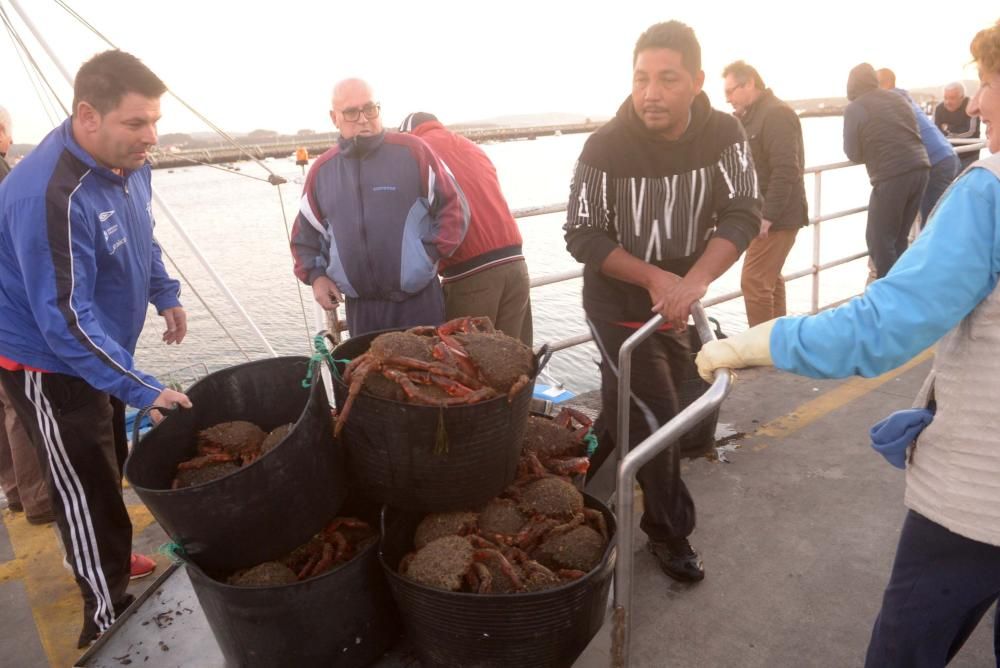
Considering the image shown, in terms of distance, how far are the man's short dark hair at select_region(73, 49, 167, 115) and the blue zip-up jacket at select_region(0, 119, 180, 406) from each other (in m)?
0.15

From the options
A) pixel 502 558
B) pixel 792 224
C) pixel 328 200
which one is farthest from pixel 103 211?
pixel 792 224

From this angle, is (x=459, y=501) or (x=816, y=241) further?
(x=816, y=241)

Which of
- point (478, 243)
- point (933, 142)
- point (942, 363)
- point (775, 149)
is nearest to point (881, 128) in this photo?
point (933, 142)

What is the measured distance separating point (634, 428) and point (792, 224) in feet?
9.72

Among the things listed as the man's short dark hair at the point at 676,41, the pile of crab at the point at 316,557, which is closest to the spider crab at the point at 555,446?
the pile of crab at the point at 316,557

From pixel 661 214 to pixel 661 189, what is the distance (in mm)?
102

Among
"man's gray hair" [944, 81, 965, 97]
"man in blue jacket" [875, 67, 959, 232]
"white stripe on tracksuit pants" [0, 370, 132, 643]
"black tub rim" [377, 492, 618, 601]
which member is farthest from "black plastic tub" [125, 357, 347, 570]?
"man's gray hair" [944, 81, 965, 97]

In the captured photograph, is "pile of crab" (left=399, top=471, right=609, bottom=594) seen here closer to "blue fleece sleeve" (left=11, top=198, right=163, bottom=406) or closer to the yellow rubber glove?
the yellow rubber glove

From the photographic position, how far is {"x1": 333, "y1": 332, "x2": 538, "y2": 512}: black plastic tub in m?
2.08

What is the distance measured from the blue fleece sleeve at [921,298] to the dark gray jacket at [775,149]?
3.61 metres

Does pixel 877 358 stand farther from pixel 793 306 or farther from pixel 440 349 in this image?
pixel 793 306

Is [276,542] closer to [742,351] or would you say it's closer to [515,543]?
[515,543]

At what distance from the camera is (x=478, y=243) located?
387 cm

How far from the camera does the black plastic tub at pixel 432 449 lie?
208 cm
